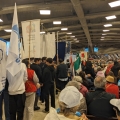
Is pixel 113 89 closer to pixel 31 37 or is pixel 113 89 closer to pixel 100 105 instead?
pixel 100 105

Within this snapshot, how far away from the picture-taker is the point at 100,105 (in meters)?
2.79

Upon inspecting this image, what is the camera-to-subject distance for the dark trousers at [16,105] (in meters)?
3.52

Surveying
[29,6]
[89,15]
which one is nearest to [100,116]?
[29,6]

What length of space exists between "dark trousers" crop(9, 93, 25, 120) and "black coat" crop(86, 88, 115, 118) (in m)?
1.34

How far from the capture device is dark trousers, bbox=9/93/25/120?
3.52 meters

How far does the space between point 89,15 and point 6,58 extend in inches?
285

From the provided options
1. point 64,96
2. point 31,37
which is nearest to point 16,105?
point 31,37


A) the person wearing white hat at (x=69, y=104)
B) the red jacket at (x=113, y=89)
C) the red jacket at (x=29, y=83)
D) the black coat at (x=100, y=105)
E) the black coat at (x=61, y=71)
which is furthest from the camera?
the black coat at (x=61, y=71)

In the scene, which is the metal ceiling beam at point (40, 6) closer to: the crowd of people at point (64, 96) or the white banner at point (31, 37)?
the white banner at point (31, 37)

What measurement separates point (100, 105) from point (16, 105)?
1.60m

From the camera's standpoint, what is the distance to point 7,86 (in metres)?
3.43

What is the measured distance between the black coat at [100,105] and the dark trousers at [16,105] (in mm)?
1337

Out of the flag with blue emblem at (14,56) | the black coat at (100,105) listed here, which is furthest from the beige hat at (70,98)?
the flag with blue emblem at (14,56)

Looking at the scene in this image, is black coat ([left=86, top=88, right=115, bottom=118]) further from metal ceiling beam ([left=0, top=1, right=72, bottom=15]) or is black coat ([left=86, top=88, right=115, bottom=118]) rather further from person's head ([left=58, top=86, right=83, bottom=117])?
metal ceiling beam ([left=0, top=1, right=72, bottom=15])
